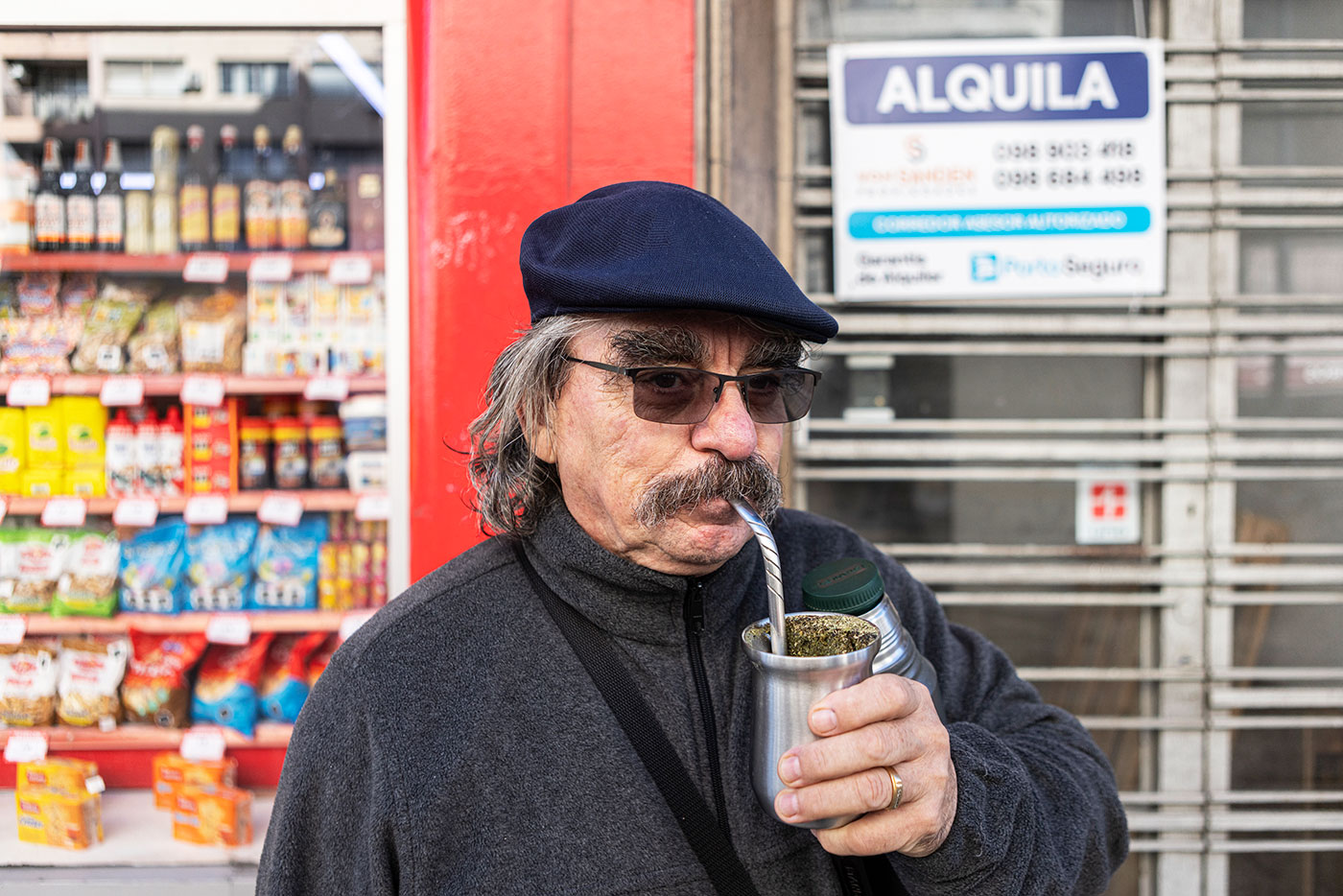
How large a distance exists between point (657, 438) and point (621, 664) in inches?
12.2

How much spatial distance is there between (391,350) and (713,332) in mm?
1722

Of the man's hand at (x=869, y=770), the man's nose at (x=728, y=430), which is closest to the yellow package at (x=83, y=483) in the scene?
the man's nose at (x=728, y=430)

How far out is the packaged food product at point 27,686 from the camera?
9.05 ft

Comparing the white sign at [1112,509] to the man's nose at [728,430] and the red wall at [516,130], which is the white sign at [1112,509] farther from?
the man's nose at [728,430]

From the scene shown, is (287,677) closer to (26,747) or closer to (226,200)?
(26,747)

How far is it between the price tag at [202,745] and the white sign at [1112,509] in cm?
298

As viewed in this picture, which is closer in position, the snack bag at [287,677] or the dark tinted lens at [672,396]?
the dark tinted lens at [672,396]

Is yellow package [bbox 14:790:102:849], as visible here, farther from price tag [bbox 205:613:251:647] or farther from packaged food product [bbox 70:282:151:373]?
packaged food product [bbox 70:282:151:373]

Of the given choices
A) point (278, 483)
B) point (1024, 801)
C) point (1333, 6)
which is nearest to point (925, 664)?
point (1024, 801)

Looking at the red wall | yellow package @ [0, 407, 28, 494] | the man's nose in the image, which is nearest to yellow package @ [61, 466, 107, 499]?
yellow package @ [0, 407, 28, 494]

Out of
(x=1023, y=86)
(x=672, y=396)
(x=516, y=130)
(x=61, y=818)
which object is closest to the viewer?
(x=672, y=396)

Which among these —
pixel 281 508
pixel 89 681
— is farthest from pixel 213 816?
pixel 281 508

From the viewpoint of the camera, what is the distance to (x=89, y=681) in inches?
109

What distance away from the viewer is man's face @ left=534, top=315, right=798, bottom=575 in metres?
1.09
